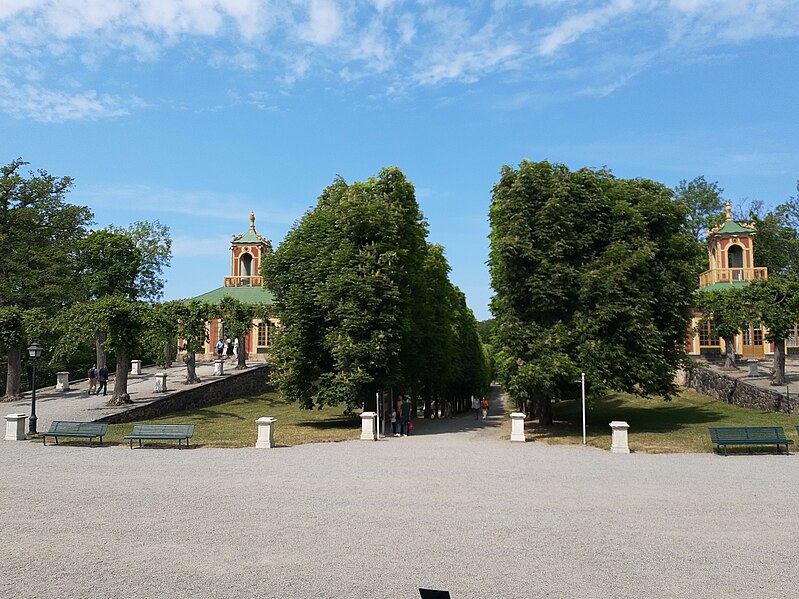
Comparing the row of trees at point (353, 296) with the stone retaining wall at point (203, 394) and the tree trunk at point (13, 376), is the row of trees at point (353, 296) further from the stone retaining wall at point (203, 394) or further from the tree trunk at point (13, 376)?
the tree trunk at point (13, 376)

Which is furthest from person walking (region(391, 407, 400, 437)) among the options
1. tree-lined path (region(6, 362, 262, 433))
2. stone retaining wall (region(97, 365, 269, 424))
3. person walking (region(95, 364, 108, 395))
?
person walking (region(95, 364, 108, 395))

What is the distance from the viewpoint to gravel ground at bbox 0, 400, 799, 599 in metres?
7.73

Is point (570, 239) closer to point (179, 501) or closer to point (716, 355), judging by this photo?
point (179, 501)

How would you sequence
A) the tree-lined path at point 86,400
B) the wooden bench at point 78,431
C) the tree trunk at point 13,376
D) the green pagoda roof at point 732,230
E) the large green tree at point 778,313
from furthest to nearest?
the green pagoda roof at point 732,230 < the tree trunk at point 13,376 < the large green tree at point 778,313 < the tree-lined path at point 86,400 < the wooden bench at point 78,431

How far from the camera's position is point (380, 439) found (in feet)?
81.3

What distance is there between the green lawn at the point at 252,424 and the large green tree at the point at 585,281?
8049 mm

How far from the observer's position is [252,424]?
1149 inches

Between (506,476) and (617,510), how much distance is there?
155 inches

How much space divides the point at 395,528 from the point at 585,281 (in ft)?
57.3

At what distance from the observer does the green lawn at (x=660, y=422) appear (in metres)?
22.2

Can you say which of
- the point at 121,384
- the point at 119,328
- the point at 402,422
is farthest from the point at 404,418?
the point at 119,328

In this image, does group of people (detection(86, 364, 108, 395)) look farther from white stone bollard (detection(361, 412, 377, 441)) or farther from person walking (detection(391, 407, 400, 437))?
white stone bollard (detection(361, 412, 377, 441))

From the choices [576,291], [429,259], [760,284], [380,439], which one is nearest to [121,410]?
[380,439]

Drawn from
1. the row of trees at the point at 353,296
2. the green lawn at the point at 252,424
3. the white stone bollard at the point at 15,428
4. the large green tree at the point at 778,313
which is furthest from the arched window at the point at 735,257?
the white stone bollard at the point at 15,428
